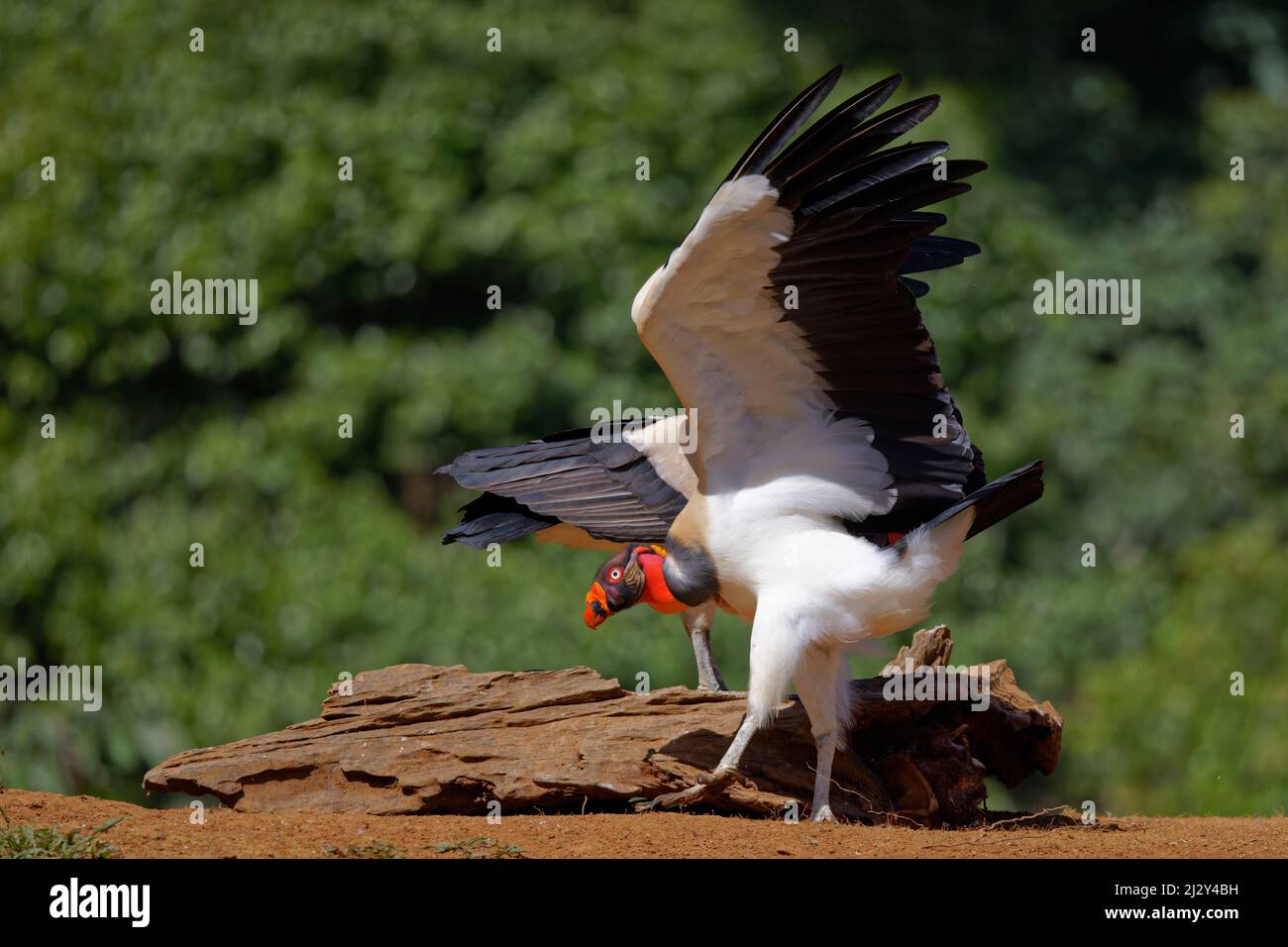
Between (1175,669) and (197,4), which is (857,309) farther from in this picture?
(197,4)

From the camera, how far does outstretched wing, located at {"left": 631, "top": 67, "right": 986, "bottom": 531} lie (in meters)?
5.70

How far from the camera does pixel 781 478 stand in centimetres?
650

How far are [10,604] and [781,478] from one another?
7959 millimetres

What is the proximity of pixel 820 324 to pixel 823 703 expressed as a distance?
1470 mm

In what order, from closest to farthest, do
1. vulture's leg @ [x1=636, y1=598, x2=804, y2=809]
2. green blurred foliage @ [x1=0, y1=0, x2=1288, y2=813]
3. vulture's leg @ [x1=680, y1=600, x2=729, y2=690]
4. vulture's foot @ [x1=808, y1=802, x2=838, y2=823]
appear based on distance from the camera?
vulture's leg @ [x1=636, y1=598, x2=804, y2=809], vulture's foot @ [x1=808, y1=802, x2=838, y2=823], vulture's leg @ [x1=680, y1=600, x2=729, y2=690], green blurred foliage @ [x1=0, y1=0, x2=1288, y2=813]

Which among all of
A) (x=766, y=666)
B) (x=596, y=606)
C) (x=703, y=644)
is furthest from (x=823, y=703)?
(x=703, y=644)

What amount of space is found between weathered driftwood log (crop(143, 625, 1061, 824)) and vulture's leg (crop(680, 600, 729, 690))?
1129 mm

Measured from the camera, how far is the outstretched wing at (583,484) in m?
7.57

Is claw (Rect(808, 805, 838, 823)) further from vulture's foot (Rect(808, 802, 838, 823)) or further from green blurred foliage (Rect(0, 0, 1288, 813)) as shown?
green blurred foliage (Rect(0, 0, 1288, 813))

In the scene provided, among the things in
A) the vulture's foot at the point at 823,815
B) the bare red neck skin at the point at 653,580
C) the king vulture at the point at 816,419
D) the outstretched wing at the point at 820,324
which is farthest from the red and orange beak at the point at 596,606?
the vulture's foot at the point at 823,815

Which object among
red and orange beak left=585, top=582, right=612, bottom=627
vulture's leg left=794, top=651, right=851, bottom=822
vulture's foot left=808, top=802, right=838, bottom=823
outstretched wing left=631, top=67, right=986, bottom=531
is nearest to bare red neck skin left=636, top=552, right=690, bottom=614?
red and orange beak left=585, top=582, right=612, bottom=627

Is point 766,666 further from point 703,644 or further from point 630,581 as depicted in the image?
point 703,644

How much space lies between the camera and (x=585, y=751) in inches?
261

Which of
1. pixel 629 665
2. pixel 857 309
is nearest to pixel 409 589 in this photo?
pixel 629 665
